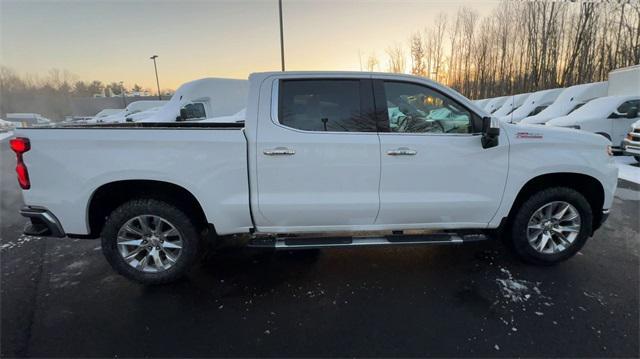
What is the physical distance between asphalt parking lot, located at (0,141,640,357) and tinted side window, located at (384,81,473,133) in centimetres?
149

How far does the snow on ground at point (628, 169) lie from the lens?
7475mm

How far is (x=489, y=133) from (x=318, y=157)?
1573mm

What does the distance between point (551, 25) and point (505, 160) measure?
31503 mm

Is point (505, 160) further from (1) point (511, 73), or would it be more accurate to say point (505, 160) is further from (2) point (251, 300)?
(1) point (511, 73)

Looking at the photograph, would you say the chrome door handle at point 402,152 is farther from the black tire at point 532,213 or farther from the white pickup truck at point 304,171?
the black tire at point 532,213

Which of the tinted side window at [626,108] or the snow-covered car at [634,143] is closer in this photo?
the snow-covered car at [634,143]

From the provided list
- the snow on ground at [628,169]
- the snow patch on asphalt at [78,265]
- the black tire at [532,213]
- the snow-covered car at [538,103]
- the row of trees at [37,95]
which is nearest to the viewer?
the black tire at [532,213]

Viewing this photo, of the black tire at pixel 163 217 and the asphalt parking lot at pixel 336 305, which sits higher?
the black tire at pixel 163 217

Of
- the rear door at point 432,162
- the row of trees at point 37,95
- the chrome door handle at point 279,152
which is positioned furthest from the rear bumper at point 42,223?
the row of trees at point 37,95

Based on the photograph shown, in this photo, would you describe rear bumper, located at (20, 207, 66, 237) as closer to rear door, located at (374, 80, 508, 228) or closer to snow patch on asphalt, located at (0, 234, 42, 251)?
snow patch on asphalt, located at (0, 234, 42, 251)

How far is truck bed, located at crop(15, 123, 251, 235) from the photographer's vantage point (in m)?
2.95

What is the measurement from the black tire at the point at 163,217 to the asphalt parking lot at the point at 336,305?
0.14m

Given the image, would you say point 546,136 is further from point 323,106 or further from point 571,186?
point 323,106

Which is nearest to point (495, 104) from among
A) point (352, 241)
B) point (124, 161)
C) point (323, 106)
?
point (323, 106)
